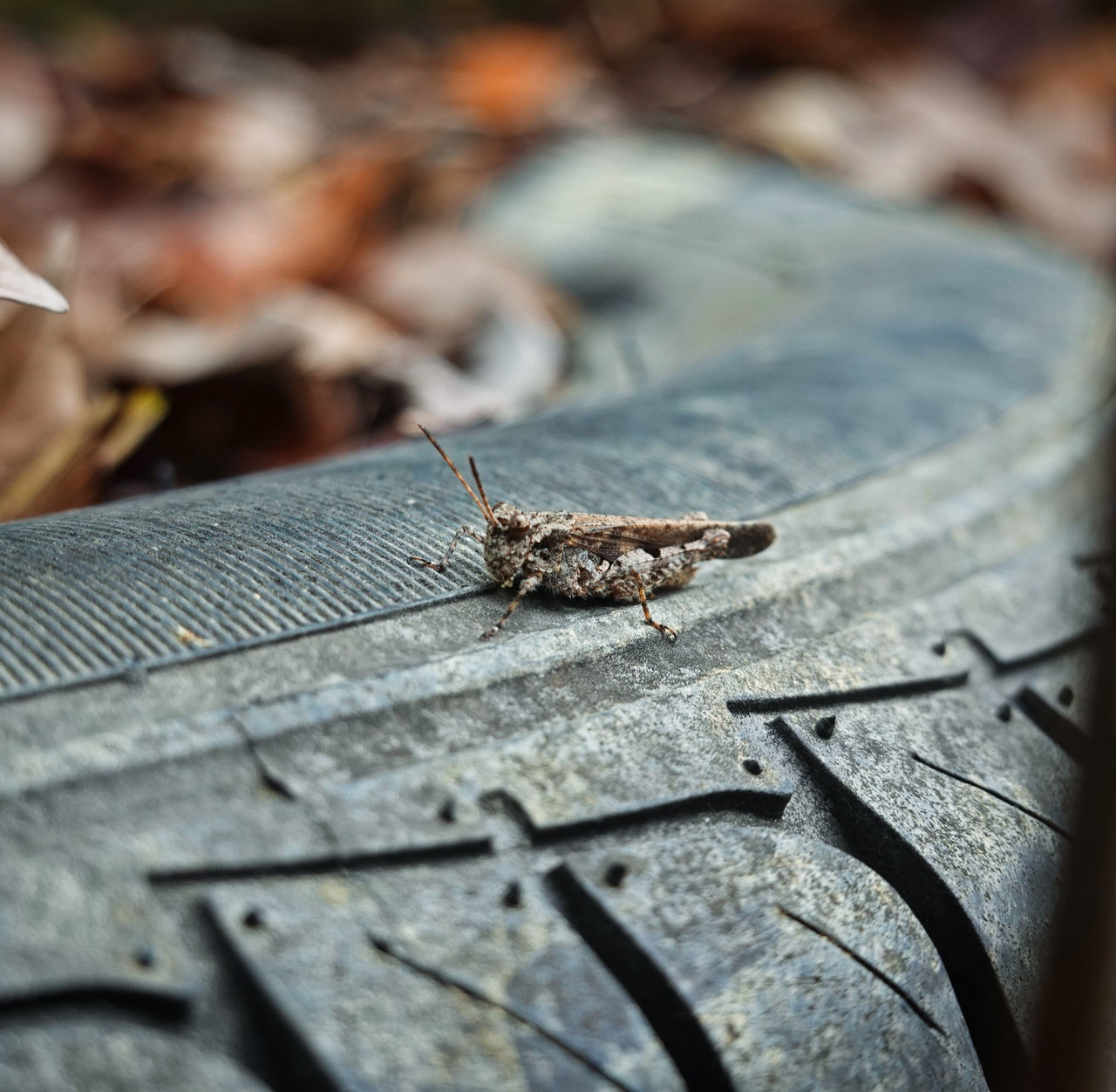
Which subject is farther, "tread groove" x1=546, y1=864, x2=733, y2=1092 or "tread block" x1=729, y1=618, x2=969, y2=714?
"tread block" x1=729, y1=618, x2=969, y2=714

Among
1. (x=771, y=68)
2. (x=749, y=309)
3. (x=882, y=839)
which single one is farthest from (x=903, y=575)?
(x=771, y=68)

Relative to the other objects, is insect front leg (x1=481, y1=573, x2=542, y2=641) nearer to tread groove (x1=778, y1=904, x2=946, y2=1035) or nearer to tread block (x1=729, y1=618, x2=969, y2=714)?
tread block (x1=729, y1=618, x2=969, y2=714)

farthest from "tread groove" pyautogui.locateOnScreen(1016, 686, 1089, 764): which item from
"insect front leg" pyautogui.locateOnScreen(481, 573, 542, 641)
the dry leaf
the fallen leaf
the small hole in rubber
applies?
the fallen leaf

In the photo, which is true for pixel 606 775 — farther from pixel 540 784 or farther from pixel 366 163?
pixel 366 163


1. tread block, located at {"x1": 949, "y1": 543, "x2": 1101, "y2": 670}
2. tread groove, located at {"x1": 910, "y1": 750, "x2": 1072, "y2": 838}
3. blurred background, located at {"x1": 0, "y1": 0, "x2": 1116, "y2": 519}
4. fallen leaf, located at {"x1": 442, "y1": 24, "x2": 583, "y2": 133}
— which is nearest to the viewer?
tread groove, located at {"x1": 910, "y1": 750, "x2": 1072, "y2": 838}

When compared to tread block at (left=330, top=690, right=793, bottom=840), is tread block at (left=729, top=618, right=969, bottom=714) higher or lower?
lower

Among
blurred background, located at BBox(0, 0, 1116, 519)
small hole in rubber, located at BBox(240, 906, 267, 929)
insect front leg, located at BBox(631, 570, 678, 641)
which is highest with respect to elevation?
small hole in rubber, located at BBox(240, 906, 267, 929)


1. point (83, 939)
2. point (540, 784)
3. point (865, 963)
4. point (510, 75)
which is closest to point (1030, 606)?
point (865, 963)

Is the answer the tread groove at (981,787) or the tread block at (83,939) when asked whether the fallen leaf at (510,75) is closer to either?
the tread groove at (981,787)

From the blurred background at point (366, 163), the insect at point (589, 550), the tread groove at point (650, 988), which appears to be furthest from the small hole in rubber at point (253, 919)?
the blurred background at point (366, 163)
